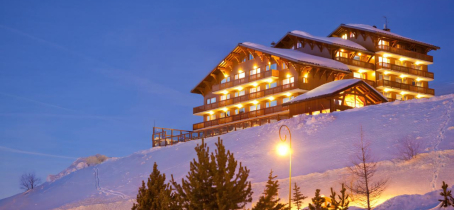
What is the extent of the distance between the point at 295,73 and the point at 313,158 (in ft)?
82.6

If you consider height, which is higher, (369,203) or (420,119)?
(420,119)

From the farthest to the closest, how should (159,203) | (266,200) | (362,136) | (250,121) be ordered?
(250,121) < (362,136) < (159,203) < (266,200)

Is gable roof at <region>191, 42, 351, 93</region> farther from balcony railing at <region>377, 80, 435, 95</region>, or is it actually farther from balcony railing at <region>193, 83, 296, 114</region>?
balcony railing at <region>377, 80, 435, 95</region>

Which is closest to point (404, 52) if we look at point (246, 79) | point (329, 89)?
point (246, 79)

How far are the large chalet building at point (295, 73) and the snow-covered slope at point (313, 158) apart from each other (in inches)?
292

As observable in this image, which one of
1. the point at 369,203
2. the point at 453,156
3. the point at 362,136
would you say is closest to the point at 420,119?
the point at 362,136

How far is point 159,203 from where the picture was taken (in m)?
33.6

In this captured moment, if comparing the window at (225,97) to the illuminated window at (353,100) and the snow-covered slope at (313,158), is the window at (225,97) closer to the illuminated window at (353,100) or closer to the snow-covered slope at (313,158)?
the snow-covered slope at (313,158)

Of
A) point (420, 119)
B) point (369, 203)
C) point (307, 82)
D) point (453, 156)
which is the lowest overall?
point (369, 203)

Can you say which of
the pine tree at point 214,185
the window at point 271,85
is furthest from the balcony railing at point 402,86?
the pine tree at point 214,185

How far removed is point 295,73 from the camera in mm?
70938

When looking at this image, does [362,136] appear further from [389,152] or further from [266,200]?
[266,200]

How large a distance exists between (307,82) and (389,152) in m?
28.0

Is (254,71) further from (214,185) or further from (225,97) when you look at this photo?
(214,185)
